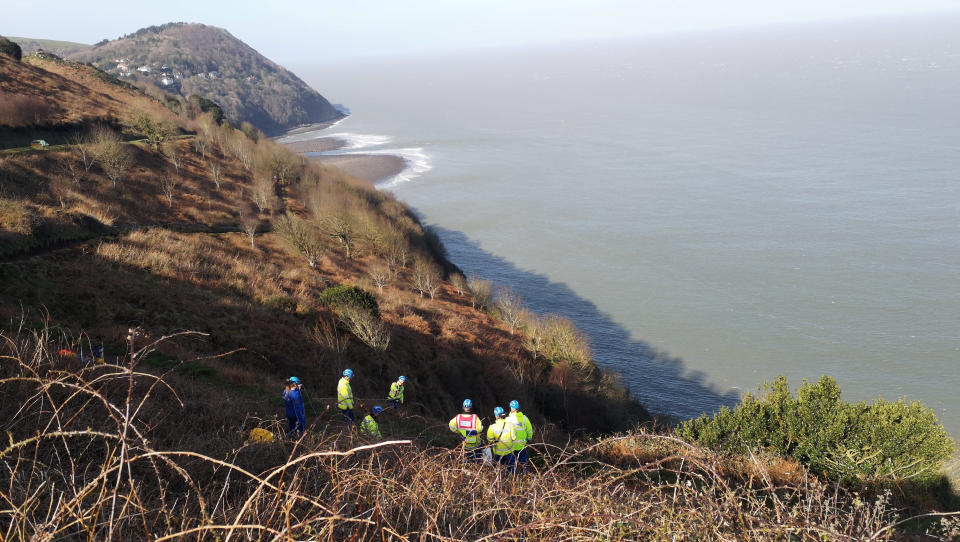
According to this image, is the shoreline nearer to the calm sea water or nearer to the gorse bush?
the calm sea water

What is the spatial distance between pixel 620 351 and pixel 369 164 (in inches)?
2498

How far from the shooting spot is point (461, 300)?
36.7 metres

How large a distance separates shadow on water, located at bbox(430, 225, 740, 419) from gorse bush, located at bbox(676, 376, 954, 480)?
14717 mm

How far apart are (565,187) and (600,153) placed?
71.9 ft

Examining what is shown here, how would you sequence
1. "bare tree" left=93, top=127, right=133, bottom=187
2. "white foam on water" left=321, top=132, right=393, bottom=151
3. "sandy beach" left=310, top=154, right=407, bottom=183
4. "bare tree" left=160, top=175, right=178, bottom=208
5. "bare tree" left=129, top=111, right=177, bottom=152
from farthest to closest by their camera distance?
"white foam on water" left=321, top=132, right=393, bottom=151 → "sandy beach" left=310, top=154, right=407, bottom=183 → "bare tree" left=129, top=111, right=177, bottom=152 → "bare tree" left=160, top=175, right=178, bottom=208 → "bare tree" left=93, top=127, right=133, bottom=187

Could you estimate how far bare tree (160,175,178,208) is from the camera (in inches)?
1355

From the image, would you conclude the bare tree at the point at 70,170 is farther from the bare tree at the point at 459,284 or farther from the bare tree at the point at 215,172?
the bare tree at the point at 459,284

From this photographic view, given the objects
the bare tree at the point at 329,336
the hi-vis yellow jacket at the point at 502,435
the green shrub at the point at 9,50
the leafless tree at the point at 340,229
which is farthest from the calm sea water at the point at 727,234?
the green shrub at the point at 9,50

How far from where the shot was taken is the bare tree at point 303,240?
3250 centimetres

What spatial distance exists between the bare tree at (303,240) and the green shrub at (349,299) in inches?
362

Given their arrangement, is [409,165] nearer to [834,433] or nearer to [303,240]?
[303,240]

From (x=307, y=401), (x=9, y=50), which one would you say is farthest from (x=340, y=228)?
(x=9, y=50)

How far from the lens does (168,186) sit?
3572cm

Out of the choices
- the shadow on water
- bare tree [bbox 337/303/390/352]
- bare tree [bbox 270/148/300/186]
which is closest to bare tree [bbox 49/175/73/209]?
bare tree [bbox 337/303/390/352]
